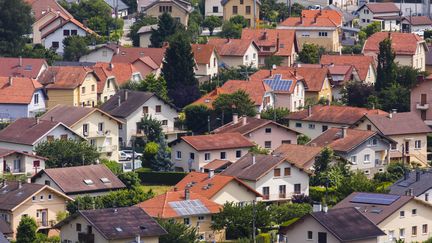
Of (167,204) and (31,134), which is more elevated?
(31,134)

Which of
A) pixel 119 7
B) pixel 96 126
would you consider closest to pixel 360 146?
pixel 96 126

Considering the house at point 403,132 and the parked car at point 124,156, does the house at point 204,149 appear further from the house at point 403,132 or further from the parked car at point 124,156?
the house at point 403,132

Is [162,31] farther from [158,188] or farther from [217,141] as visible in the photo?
[158,188]

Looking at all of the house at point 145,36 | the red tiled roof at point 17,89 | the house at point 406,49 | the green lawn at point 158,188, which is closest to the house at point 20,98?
the red tiled roof at point 17,89

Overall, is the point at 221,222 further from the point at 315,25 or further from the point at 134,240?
the point at 315,25

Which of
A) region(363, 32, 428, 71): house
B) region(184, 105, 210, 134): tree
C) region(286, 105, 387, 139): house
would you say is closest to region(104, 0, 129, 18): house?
region(363, 32, 428, 71): house
